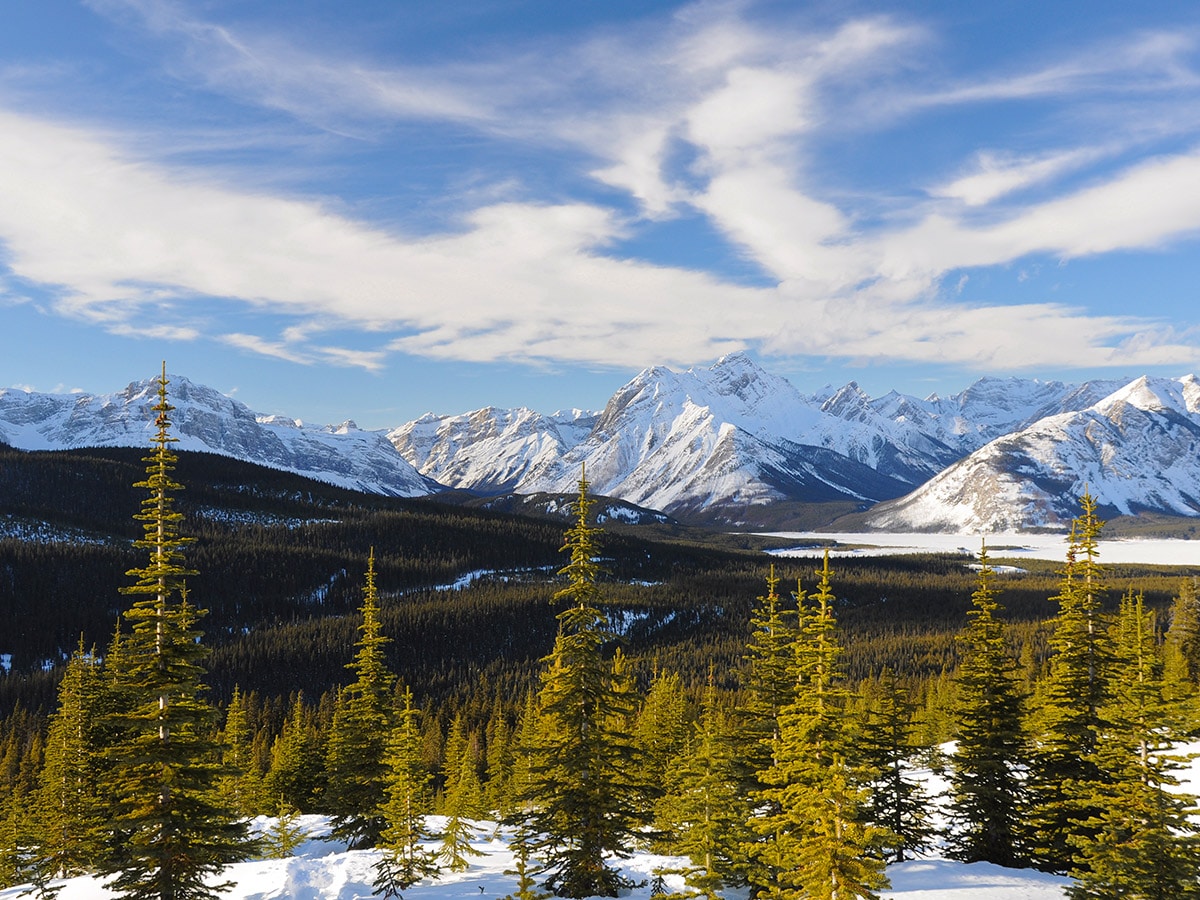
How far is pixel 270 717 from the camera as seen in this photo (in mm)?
113125

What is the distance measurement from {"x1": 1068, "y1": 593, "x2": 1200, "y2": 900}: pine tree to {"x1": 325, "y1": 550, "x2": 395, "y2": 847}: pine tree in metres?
32.5

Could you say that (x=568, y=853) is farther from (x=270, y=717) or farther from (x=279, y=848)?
(x=270, y=717)

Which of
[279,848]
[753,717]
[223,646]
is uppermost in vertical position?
[753,717]

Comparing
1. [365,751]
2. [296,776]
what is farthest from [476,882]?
[296,776]

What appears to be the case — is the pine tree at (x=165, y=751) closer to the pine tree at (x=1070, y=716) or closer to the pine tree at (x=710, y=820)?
the pine tree at (x=710, y=820)

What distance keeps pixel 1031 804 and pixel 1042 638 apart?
154 metres

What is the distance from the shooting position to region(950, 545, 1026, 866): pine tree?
31516 millimetres

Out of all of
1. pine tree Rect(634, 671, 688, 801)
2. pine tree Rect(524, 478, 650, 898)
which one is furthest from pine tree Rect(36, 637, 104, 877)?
pine tree Rect(634, 671, 688, 801)

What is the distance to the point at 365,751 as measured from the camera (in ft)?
130

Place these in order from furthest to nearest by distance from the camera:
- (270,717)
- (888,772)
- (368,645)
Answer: (270,717) < (368,645) < (888,772)

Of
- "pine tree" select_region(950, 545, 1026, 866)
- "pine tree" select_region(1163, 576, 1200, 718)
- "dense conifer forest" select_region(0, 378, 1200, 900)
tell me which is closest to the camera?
"dense conifer forest" select_region(0, 378, 1200, 900)

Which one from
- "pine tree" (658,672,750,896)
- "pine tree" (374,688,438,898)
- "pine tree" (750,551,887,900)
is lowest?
"pine tree" (374,688,438,898)

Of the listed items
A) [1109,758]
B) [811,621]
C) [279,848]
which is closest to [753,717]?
[811,621]

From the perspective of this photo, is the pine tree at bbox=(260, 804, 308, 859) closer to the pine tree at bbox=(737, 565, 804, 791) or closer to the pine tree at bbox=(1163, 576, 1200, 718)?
the pine tree at bbox=(737, 565, 804, 791)
